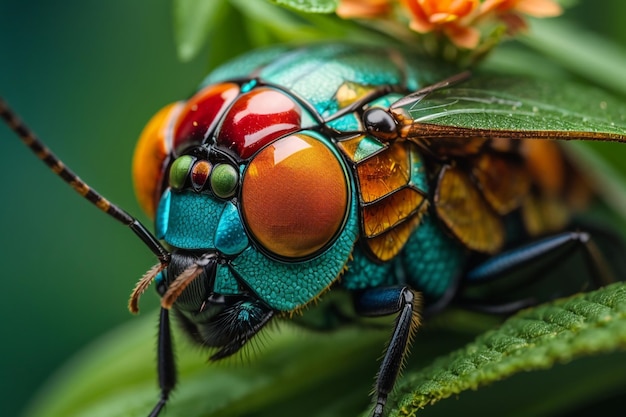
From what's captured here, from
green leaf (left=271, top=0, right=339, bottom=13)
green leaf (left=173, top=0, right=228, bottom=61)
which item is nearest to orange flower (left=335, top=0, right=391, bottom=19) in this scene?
green leaf (left=271, top=0, right=339, bottom=13)

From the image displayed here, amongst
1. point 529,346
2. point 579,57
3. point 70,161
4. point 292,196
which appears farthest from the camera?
point 70,161

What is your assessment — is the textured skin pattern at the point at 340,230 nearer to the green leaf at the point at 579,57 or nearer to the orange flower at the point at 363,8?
the orange flower at the point at 363,8

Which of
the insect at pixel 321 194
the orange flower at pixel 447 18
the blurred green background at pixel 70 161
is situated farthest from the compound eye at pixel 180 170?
the blurred green background at pixel 70 161

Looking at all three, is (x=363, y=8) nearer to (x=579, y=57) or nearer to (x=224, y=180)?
(x=224, y=180)

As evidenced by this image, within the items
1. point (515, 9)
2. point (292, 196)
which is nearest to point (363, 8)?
point (515, 9)

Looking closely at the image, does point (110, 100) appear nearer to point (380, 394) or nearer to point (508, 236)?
point (508, 236)

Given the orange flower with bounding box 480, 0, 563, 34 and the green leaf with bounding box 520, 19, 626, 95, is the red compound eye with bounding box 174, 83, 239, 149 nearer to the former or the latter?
the orange flower with bounding box 480, 0, 563, 34
